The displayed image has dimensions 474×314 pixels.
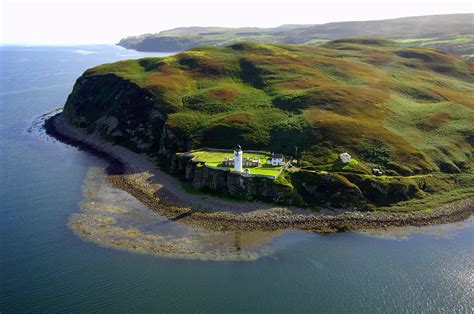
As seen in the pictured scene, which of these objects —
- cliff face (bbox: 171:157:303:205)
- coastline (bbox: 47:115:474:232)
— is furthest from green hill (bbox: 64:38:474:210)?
coastline (bbox: 47:115:474:232)

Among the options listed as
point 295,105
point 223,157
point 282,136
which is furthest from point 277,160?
point 295,105

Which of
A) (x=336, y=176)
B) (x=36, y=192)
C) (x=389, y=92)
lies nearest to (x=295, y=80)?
(x=389, y=92)

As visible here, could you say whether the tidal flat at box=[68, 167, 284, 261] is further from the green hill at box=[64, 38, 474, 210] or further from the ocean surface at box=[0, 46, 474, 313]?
the green hill at box=[64, 38, 474, 210]

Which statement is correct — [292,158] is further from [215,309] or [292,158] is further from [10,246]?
[10,246]

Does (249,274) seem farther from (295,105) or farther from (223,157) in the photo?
(295,105)

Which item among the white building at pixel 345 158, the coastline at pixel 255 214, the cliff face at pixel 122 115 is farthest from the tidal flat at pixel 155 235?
the cliff face at pixel 122 115

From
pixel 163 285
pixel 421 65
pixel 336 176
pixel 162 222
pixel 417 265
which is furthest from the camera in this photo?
pixel 421 65
